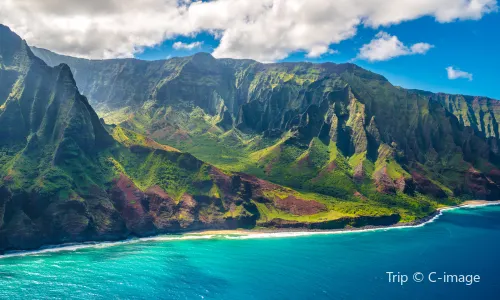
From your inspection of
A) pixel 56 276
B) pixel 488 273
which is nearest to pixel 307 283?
pixel 488 273

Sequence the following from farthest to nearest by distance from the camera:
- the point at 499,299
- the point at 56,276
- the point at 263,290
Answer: the point at 56,276, the point at 263,290, the point at 499,299

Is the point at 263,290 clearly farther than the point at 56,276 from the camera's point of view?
No

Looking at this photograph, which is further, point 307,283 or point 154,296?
point 307,283

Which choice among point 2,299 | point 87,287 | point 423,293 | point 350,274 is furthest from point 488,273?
point 2,299

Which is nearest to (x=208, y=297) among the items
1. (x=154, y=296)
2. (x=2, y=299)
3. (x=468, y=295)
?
(x=154, y=296)

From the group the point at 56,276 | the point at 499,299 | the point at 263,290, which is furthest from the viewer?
the point at 56,276

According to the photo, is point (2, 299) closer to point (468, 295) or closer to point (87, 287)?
point (87, 287)

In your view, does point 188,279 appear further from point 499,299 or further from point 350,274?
point 499,299
